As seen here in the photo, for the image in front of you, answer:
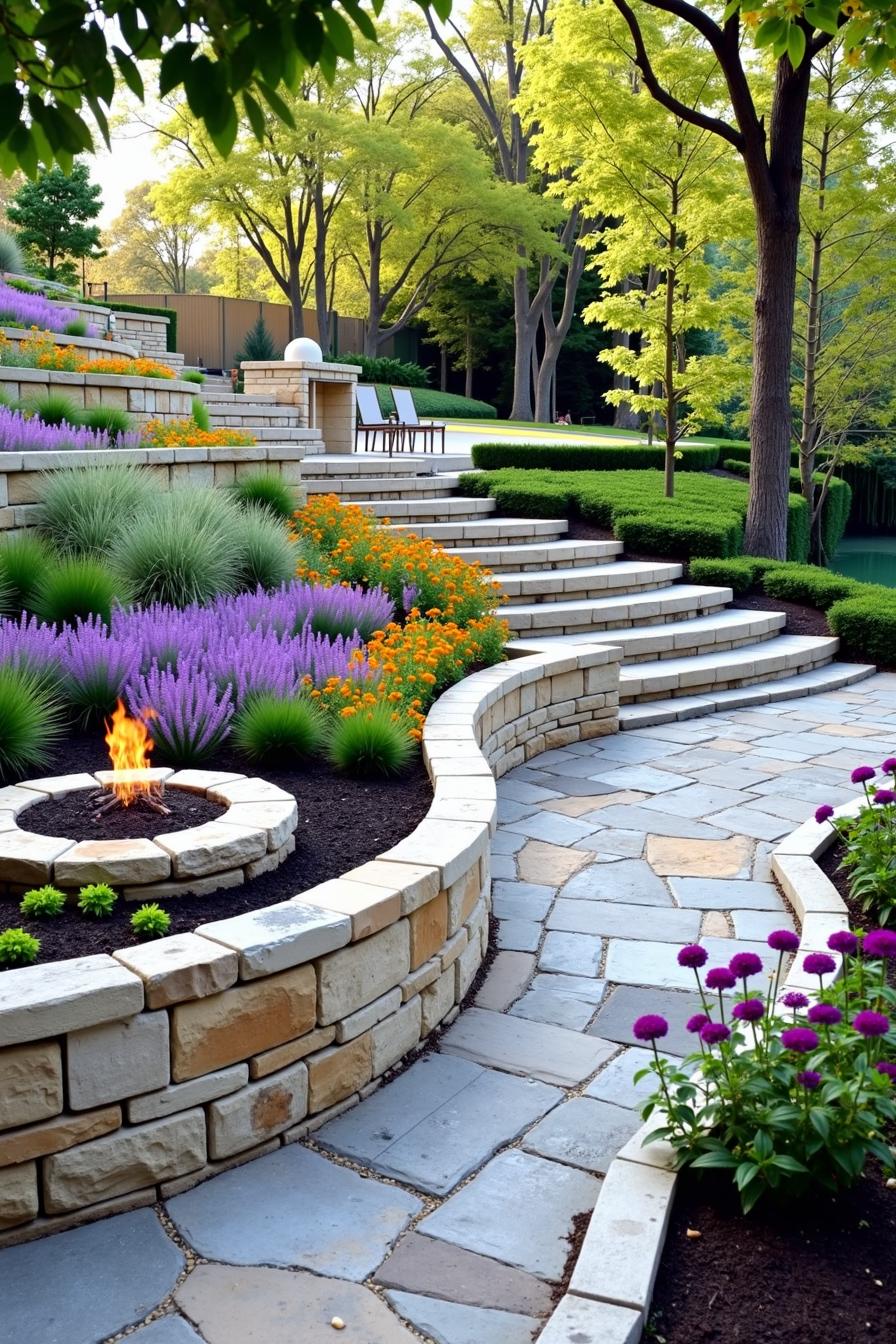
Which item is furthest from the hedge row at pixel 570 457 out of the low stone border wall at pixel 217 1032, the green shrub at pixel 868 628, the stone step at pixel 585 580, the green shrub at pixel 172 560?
the low stone border wall at pixel 217 1032

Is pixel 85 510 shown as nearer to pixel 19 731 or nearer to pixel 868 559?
pixel 19 731

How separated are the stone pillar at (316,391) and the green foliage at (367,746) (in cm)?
1008

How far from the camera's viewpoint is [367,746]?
14.6ft

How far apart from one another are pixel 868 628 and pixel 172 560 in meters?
6.30

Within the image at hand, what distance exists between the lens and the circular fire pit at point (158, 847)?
10.2 ft

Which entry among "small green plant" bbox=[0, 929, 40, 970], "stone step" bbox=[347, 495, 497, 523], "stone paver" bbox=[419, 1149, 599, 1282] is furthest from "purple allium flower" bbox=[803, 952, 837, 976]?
"stone step" bbox=[347, 495, 497, 523]

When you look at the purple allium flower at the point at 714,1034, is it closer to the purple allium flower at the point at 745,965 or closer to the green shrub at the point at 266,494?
the purple allium flower at the point at 745,965

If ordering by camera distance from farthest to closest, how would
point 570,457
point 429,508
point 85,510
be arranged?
point 570,457 < point 429,508 < point 85,510

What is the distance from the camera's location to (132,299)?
2938 cm

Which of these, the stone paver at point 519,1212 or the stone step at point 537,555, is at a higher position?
the stone step at point 537,555

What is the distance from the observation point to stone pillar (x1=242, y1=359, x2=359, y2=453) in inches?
548

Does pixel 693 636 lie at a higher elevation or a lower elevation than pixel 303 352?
lower

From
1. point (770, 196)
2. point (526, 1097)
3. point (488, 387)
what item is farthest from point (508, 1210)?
point (488, 387)

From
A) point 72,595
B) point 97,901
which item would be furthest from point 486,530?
point 97,901
